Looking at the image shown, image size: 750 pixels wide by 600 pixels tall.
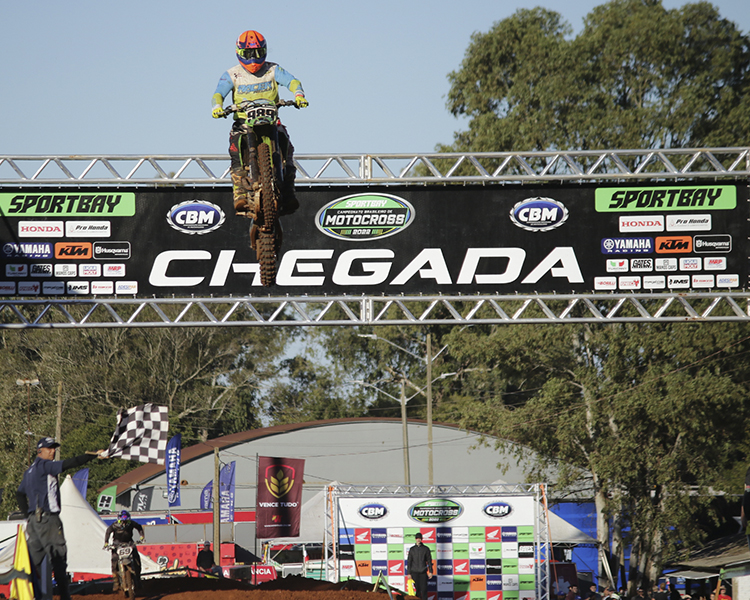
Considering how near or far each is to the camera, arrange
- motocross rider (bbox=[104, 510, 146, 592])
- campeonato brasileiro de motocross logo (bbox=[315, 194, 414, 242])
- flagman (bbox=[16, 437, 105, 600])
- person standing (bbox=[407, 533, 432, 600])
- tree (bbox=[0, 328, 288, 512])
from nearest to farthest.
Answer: flagman (bbox=[16, 437, 105, 600]) < motocross rider (bbox=[104, 510, 146, 592]) < campeonato brasileiro de motocross logo (bbox=[315, 194, 414, 242]) < person standing (bbox=[407, 533, 432, 600]) < tree (bbox=[0, 328, 288, 512])

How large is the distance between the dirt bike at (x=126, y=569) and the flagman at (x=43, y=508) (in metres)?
2.16

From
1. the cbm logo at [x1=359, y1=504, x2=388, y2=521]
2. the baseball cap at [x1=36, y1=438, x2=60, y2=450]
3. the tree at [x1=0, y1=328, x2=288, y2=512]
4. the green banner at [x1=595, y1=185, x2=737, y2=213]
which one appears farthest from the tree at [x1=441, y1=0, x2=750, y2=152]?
the tree at [x1=0, y1=328, x2=288, y2=512]

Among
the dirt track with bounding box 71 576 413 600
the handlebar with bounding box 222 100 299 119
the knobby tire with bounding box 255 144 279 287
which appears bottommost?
the dirt track with bounding box 71 576 413 600

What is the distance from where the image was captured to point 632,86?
2480cm

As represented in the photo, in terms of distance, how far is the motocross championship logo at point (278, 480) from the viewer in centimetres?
1791

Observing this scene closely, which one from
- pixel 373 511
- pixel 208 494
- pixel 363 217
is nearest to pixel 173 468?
pixel 208 494

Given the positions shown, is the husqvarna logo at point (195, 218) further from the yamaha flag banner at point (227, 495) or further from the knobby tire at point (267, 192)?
the yamaha flag banner at point (227, 495)

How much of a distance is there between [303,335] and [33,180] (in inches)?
1444

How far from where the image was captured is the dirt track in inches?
375

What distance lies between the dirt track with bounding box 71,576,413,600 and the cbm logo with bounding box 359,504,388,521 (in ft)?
15.2

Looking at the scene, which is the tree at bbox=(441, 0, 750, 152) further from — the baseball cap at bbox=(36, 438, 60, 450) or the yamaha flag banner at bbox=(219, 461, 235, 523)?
the baseball cap at bbox=(36, 438, 60, 450)

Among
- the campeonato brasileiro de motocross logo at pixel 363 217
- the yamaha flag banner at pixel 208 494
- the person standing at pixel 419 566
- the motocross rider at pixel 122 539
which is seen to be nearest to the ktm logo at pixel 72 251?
the campeonato brasileiro de motocross logo at pixel 363 217

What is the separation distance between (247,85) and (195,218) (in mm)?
4921

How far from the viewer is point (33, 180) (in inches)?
501
